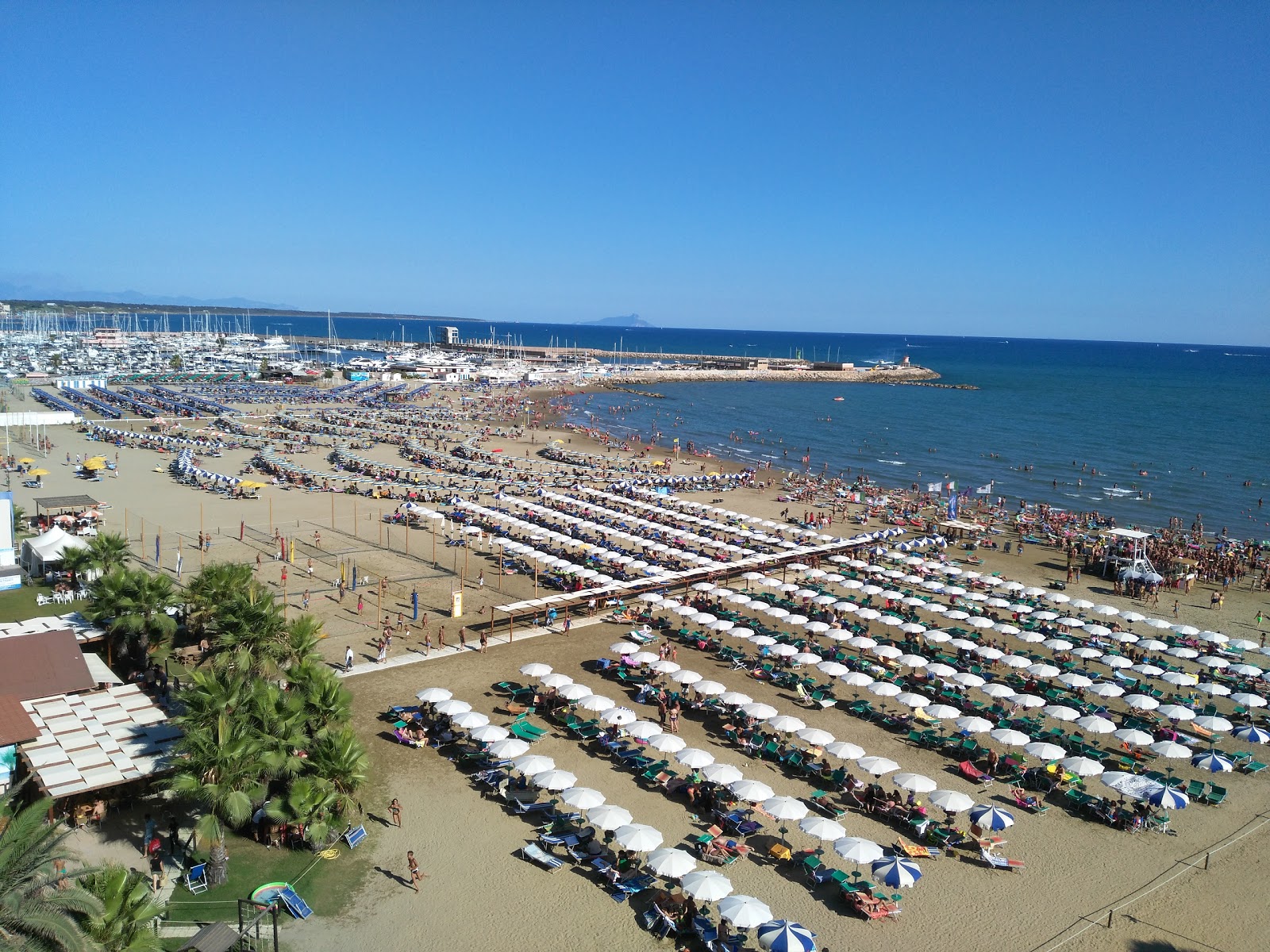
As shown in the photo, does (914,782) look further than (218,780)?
Yes

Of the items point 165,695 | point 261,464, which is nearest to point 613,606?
point 165,695

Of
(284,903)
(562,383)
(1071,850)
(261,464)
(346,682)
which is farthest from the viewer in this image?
(562,383)

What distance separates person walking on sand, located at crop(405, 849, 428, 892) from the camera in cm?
1373

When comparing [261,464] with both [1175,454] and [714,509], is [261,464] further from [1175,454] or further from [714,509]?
[1175,454]

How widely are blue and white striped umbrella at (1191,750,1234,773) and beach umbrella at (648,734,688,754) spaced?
11.4 m

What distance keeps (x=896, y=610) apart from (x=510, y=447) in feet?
140

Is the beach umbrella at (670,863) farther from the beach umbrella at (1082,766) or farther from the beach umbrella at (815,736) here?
Result: the beach umbrella at (1082,766)

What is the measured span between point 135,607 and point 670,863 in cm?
1355

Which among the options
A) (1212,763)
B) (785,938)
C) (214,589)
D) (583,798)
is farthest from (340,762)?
(1212,763)

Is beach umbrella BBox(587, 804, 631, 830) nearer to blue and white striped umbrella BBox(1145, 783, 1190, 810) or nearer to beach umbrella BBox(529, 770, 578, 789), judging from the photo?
beach umbrella BBox(529, 770, 578, 789)

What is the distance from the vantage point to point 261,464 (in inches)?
2084

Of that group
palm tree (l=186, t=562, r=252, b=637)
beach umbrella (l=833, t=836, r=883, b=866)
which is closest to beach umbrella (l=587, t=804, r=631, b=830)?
beach umbrella (l=833, t=836, r=883, b=866)

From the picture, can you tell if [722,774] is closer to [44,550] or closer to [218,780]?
[218,780]

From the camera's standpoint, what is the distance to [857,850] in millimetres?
14219
